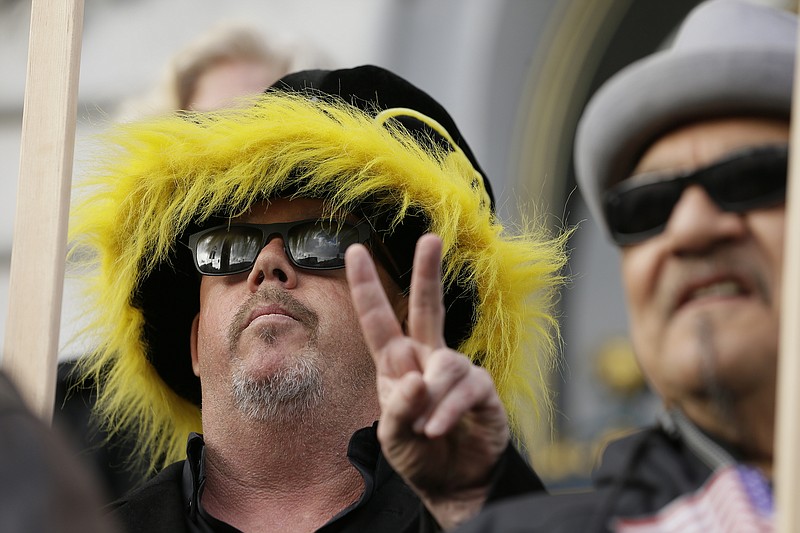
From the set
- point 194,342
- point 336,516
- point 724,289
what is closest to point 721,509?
point 724,289

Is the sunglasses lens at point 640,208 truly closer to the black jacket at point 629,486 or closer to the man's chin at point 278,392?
the black jacket at point 629,486

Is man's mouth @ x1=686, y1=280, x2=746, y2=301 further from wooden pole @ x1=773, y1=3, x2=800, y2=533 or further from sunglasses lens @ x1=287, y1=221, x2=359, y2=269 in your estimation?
sunglasses lens @ x1=287, y1=221, x2=359, y2=269

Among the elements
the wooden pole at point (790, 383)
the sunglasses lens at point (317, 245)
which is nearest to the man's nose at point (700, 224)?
the wooden pole at point (790, 383)

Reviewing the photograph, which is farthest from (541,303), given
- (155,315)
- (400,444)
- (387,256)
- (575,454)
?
(575,454)

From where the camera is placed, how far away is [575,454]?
17.4ft

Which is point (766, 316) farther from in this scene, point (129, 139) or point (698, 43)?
point (129, 139)

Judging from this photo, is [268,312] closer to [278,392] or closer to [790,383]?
[278,392]

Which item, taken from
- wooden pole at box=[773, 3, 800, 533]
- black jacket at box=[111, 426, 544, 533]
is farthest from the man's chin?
wooden pole at box=[773, 3, 800, 533]

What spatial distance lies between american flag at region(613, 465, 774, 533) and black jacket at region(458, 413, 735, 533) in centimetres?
2

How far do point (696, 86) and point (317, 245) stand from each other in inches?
45.0

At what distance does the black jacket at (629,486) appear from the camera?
Answer: 164 cm

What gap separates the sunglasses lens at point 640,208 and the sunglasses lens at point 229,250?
3.55 ft

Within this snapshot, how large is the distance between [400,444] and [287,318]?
0.80 m

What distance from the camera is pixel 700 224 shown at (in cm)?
166
